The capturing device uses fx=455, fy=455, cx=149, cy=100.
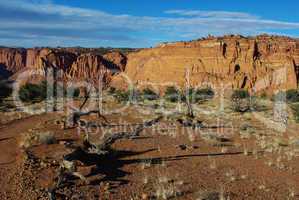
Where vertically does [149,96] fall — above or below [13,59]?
below

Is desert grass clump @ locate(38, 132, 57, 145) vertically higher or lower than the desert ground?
higher

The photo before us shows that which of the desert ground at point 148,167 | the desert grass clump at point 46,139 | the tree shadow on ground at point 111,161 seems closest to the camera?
the desert ground at point 148,167

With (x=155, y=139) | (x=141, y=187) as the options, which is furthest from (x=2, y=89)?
(x=141, y=187)

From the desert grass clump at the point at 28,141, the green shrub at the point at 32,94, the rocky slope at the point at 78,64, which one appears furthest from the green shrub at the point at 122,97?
the rocky slope at the point at 78,64

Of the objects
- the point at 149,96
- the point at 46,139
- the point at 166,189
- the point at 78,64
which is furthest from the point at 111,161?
the point at 78,64

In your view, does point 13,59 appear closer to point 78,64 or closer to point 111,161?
point 78,64

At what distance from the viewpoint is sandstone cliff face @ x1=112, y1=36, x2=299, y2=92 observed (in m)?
83.8

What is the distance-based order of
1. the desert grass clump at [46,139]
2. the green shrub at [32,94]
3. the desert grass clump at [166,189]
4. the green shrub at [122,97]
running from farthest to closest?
the green shrub at [32,94]
the green shrub at [122,97]
the desert grass clump at [46,139]
the desert grass clump at [166,189]

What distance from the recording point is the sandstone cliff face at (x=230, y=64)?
8375cm

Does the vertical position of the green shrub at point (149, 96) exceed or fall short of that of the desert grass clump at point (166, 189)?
it falls short

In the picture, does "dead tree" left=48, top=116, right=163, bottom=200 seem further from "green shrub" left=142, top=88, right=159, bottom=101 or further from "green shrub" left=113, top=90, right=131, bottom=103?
"green shrub" left=142, top=88, right=159, bottom=101

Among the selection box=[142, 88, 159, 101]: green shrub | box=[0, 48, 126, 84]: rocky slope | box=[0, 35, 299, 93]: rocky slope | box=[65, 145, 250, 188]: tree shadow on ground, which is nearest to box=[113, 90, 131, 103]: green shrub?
box=[142, 88, 159, 101]: green shrub

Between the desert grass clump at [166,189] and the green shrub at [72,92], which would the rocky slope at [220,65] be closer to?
the green shrub at [72,92]

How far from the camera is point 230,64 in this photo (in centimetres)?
8888
